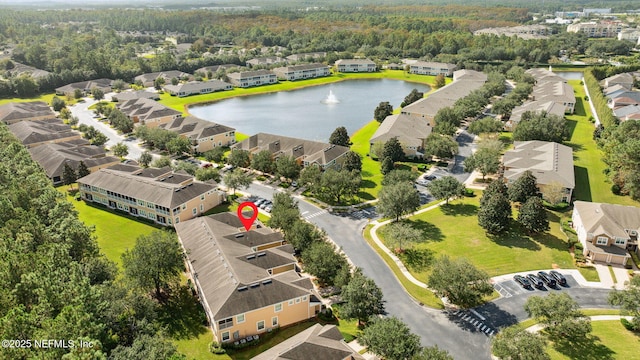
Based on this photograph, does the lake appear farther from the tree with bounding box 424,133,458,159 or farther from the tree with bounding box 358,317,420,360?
the tree with bounding box 358,317,420,360

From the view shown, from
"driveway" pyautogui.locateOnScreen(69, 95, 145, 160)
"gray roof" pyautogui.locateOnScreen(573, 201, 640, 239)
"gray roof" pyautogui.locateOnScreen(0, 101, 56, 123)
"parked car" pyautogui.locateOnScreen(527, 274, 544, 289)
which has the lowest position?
"driveway" pyautogui.locateOnScreen(69, 95, 145, 160)

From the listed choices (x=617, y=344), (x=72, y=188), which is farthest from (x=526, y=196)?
(x=72, y=188)

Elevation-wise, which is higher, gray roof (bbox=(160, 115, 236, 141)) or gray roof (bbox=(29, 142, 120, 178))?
gray roof (bbox=(160, 115, 236, 141))

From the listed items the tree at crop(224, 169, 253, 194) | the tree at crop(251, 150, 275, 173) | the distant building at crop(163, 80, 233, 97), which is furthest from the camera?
the distant building at crop(163, 80, 233, 97)

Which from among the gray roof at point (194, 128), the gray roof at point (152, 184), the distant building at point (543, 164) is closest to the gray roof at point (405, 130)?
the distant building at point (543, 164)

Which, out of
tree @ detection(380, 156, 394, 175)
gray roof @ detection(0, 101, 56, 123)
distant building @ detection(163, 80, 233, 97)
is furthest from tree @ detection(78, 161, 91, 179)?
distant building @ detection(163, 80, 233, 97)

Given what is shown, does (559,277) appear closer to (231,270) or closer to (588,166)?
(231,270)
